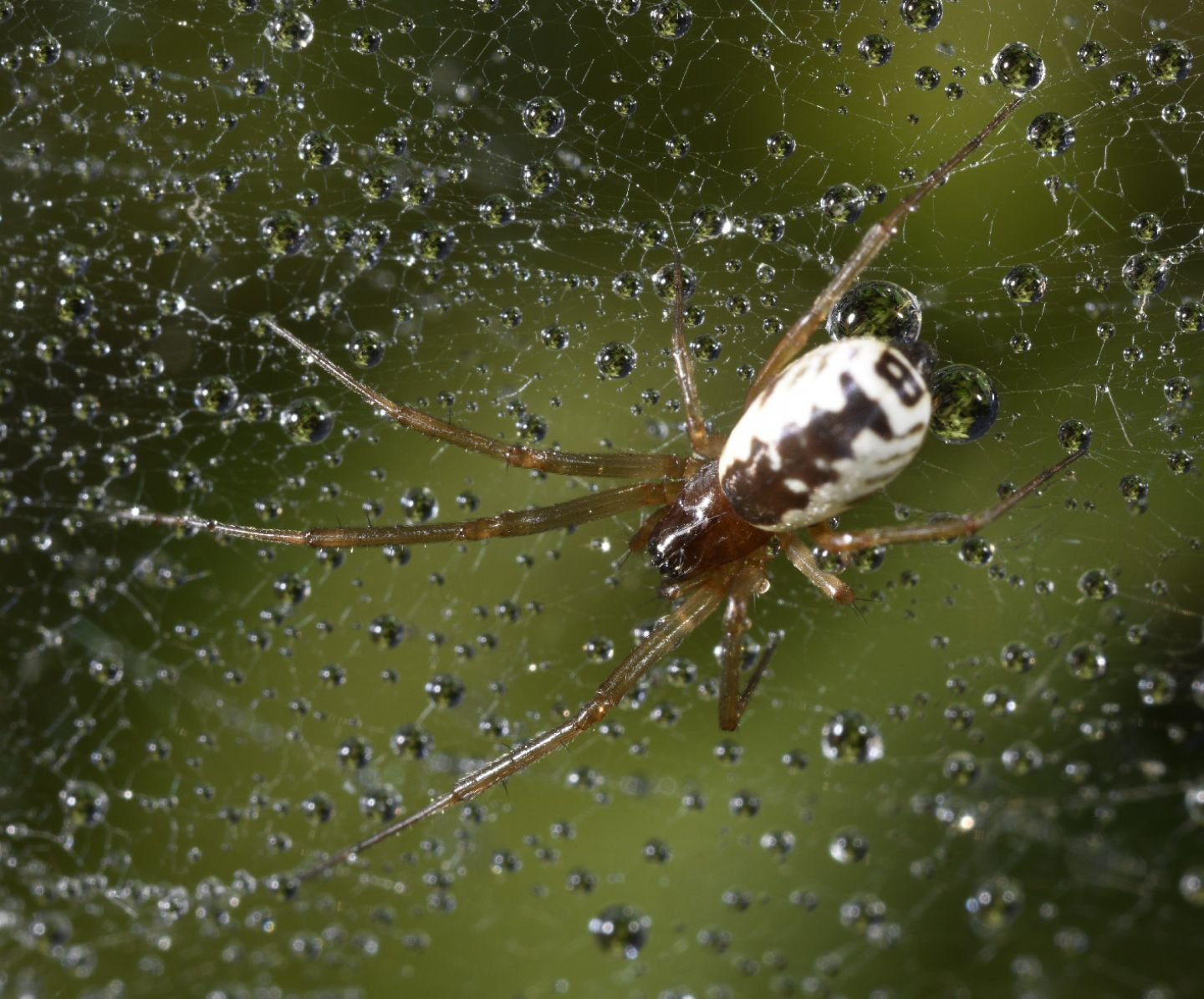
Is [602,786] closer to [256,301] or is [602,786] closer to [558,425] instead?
[558,425]

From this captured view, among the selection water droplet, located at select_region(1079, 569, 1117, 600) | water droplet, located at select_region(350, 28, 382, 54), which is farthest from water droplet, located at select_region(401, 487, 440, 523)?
water droplet, located at select_region(1079, 569, 1117, 600)

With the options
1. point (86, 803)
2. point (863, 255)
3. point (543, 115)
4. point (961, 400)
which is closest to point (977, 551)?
point (961, 400)

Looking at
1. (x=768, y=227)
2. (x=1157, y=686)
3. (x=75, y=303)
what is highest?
(x=75, y=303)

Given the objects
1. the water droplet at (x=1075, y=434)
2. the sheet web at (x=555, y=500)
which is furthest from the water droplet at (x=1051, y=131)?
the water droplet at (x=1075, y=434)

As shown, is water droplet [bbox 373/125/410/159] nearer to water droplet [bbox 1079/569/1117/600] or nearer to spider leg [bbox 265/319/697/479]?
spider leg [bbox 265/319/697/479]

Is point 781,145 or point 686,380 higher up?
point 781,145

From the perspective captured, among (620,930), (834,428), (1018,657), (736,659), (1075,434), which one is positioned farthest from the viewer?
(620,930)

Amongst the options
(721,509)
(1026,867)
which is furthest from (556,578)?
(1026,867)

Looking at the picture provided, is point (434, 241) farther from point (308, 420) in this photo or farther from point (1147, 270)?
point (1147, 270)
